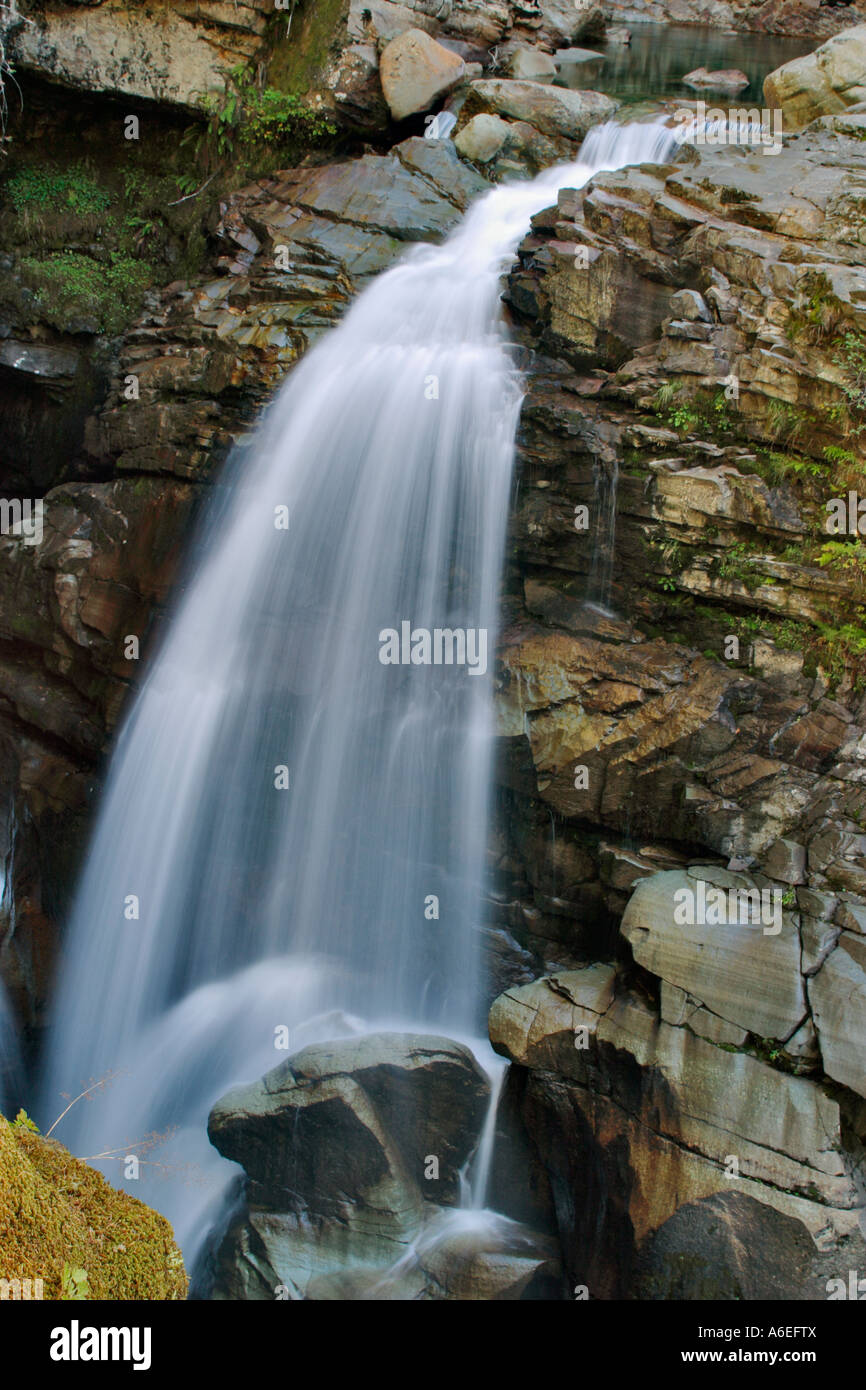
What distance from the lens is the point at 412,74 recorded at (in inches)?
530

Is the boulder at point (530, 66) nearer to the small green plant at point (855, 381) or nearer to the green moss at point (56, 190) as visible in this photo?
the green moss at point (56, 190)

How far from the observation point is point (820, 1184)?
5.39m

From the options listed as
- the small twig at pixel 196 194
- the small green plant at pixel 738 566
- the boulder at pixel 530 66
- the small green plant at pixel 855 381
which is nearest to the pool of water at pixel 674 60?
the boulder at pixel 530 66

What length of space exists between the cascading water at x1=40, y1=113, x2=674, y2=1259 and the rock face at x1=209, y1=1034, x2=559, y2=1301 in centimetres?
74

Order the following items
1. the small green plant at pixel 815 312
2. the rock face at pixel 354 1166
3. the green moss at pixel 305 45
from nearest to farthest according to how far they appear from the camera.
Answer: the rock face at pixel 354 1166 < the small green plant at pixel 815 312 < the green moss at pixel 305 45

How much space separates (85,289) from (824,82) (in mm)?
9494

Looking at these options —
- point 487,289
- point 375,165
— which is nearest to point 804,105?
point 487,289

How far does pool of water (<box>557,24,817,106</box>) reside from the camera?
607 inches

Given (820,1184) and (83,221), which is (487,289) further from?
(820,1184)

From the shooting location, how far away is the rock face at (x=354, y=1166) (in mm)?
6750

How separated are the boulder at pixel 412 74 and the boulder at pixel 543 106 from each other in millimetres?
501

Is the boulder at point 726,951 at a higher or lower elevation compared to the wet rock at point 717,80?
lower

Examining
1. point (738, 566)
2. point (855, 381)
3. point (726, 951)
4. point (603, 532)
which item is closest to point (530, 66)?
point (855, 381)
